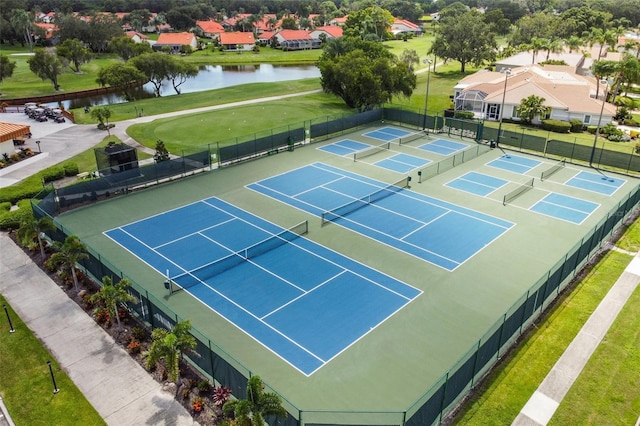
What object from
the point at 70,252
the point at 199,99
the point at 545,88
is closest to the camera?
the point at 70,252

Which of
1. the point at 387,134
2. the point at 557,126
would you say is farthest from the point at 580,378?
the point at 557,126

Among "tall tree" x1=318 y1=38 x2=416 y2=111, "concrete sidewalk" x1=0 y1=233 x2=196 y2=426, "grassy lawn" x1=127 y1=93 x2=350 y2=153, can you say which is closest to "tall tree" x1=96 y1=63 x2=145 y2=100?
"grassy lawn" x1=127 y1=93 x2=350 y2=153

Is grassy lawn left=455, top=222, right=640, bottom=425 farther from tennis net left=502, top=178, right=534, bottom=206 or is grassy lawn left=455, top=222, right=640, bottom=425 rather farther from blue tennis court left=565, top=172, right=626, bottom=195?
blue tennis court left=565, top=172, right=626, bottom=195

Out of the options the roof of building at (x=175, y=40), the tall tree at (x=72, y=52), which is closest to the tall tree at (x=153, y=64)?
the tall tree at (x=72, y=52)

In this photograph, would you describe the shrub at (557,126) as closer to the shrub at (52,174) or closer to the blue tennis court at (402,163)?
the blue tennis court at (402,163)

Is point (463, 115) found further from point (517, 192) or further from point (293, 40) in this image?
point (293, 40)
